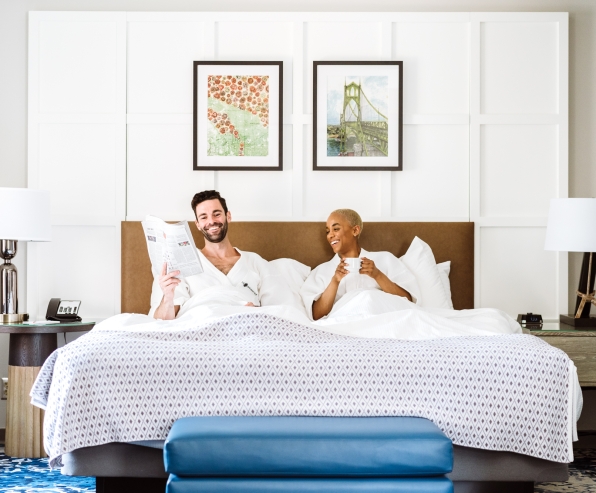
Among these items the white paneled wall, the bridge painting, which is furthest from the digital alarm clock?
the bridge painting

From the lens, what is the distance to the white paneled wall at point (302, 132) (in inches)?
154

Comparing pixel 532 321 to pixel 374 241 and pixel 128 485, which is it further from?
pixel 128 485

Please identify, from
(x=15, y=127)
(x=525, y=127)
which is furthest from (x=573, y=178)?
(x=15, y=127)

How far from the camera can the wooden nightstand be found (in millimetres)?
3330

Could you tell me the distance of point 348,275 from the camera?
3537 millimetres

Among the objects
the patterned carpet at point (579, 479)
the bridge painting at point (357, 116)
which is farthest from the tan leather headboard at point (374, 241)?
the patterned carpet at point (579, 479)

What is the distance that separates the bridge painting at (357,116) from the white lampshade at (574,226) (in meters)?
1.04

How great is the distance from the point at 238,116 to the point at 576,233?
197 centimetres

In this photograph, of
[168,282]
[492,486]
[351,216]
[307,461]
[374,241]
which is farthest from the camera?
[374,241]

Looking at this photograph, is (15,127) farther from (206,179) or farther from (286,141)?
(286,141)

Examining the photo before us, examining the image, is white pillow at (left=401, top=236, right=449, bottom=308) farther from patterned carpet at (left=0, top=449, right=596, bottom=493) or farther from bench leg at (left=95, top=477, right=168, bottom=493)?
bench leg at (left=95, top=477, right=168, bottom=493)

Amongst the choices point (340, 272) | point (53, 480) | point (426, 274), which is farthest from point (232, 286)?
point (53, 480)

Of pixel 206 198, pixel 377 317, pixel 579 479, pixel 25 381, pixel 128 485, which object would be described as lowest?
pixel 579 479

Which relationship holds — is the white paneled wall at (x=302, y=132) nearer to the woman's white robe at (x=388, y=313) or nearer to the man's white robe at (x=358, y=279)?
the man's white robe at (x=358, y=279)
